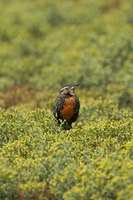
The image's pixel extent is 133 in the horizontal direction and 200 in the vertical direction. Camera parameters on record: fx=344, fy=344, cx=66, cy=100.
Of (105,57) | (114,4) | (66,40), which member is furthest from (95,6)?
(105,57)

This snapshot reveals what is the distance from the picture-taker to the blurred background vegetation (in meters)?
12.1

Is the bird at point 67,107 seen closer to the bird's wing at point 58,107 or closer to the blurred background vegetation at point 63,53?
the bird's wing at point 58,107

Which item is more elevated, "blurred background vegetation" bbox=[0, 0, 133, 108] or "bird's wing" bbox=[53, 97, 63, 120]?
"blurred background vegetation" bbox=[0, 0, 133, 108]

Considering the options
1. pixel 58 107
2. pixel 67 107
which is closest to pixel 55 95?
pixel 58 107

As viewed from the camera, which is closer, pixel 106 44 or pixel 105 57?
pixel 105 57

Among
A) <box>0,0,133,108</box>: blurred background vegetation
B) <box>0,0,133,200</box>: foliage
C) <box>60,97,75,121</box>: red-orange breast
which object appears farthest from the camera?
<box>0,0,133,108</box>: blurred background vegetation

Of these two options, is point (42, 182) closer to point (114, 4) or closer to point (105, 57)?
point (105, 57)

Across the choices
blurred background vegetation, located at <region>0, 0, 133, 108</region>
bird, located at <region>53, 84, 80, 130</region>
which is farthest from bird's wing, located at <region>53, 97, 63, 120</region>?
blurred background vegetation, located at <region>0, 0, 133, 108</region>

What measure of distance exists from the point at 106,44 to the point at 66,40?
2829 mm

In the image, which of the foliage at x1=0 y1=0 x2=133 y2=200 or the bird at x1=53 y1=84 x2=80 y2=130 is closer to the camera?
the foliage at x1=0 y1=0 x2=133 y2=200

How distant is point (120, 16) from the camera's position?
20.8 m

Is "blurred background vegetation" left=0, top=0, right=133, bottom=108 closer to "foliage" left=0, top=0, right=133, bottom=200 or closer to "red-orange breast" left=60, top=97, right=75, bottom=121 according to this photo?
"foliage" left=0, top=0, right=133, bottom=200

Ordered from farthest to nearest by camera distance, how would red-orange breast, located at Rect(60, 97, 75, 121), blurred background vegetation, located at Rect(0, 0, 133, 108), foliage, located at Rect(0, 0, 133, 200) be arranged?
blurred background vegetation, located at Rect(0, 0, 133, 108)
red-orange breast, located at Rect(60, 97, 75, 121)
foliage, located at Rect(0, 0, 133, 200)

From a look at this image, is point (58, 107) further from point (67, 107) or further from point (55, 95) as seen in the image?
point (55, 95)
